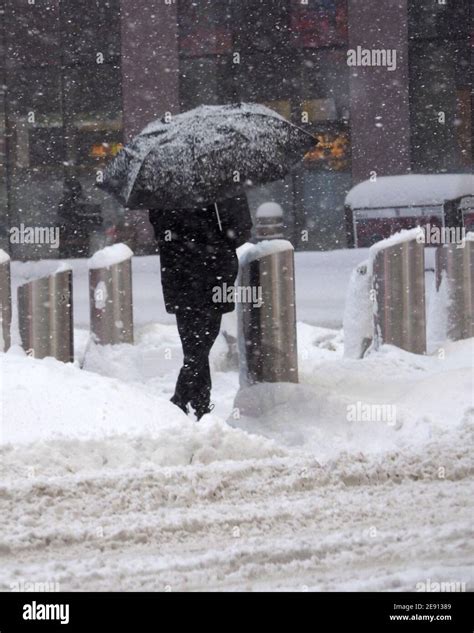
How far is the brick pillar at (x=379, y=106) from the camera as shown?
787 inches

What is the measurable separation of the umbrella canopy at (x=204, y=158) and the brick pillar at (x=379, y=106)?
13.1m

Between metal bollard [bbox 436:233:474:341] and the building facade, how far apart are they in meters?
10.7

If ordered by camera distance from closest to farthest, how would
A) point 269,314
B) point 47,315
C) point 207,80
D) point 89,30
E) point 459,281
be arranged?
point 269,314
point 47,315
point 459,281
point 207,80
point 89,30

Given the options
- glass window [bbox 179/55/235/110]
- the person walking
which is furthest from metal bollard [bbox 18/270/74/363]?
glass window [bbox 179/55/235/110]

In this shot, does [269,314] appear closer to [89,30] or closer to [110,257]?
[110,257]

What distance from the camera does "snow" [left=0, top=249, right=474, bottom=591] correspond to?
3.99 m

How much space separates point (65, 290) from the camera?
771cm

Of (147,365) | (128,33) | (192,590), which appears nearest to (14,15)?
(128,33)

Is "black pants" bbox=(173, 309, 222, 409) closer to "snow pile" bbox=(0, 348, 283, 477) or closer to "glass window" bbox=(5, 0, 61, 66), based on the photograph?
"snow pile" bbox=(0, 348, 283, 477)

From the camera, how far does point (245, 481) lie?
517cm

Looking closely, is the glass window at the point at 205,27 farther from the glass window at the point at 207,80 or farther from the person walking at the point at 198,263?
the person walking at the point at 198,263

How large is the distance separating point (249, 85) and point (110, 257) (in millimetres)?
13442

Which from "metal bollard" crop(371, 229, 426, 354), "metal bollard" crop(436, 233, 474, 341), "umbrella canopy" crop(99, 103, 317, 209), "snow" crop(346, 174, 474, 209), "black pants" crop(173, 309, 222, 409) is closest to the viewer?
"umbrella canopy" crop(99, 103, 317, 209)

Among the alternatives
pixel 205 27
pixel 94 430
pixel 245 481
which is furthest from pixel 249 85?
→ pixel 245 481
